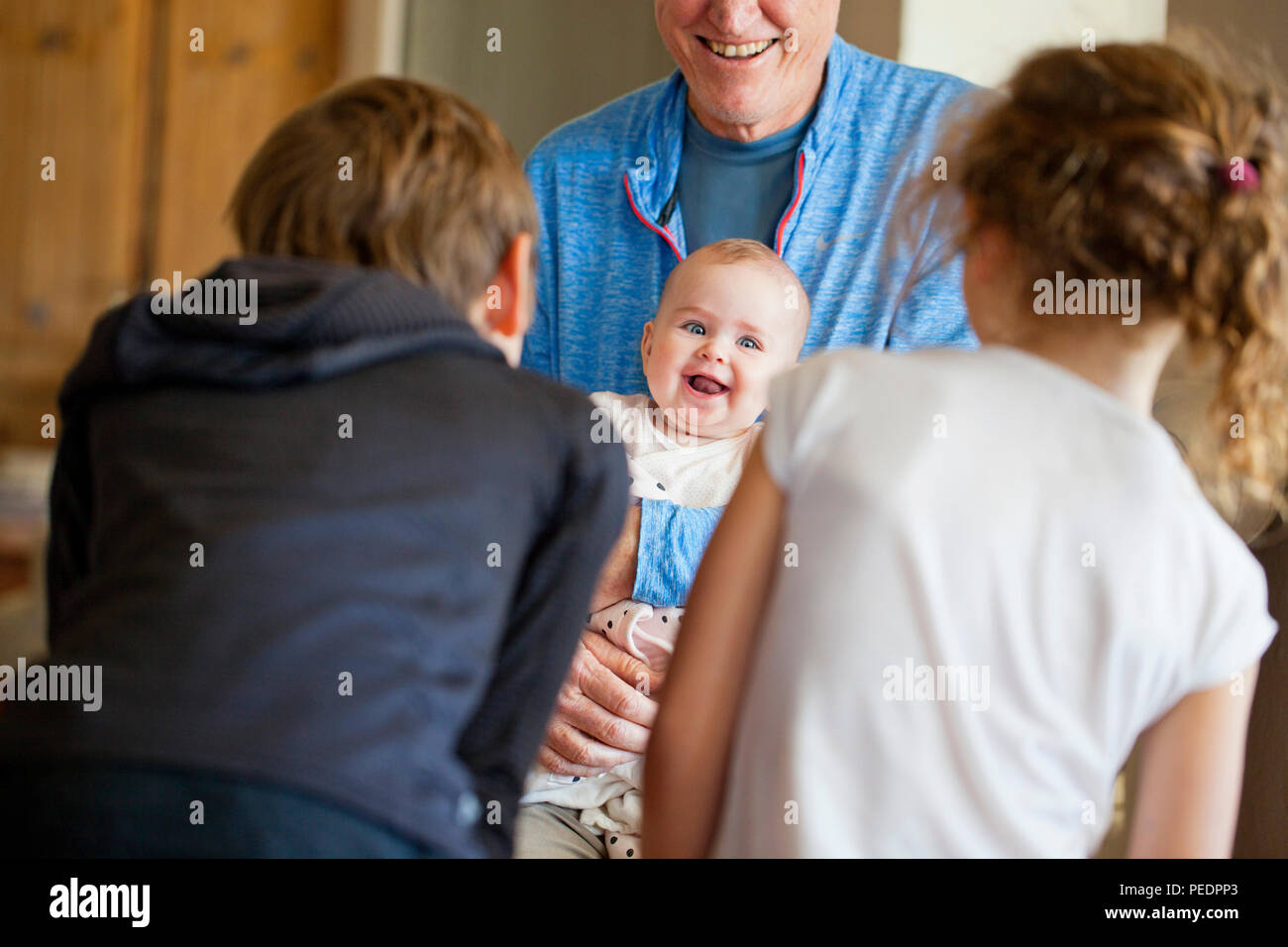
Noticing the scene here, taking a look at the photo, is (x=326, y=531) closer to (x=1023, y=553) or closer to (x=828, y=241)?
(x=1023, y=553)

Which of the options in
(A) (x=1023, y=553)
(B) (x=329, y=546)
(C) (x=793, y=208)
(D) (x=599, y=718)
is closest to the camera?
(B) (x=329, y=546)

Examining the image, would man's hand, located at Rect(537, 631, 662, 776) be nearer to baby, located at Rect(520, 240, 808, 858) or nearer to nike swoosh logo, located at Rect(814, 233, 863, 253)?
baby, located at Rect(520, 240, 808, 858)

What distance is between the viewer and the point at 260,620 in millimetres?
853

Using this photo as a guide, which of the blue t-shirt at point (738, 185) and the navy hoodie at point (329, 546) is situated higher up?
the blue t-shirt at point (738, 185)

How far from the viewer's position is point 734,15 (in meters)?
1.86

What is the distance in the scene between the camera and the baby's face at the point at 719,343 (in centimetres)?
177

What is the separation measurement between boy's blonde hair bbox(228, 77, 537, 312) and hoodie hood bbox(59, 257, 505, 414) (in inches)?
3.4

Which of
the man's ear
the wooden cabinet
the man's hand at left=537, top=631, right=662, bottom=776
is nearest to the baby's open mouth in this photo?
the man's hand at left=537, top=631, right=662, bottom=776

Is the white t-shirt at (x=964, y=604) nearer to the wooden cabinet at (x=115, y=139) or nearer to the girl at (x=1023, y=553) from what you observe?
the girl at (x=1023, y=553)

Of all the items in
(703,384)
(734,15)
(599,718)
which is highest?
(734,15)

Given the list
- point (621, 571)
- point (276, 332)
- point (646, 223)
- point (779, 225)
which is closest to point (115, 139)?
point (646, 223)

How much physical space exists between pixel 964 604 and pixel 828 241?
1.01 meters

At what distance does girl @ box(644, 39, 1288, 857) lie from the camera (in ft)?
3.21

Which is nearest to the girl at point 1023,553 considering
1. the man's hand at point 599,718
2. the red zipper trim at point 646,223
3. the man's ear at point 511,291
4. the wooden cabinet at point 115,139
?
the man's ear at point 511,291
